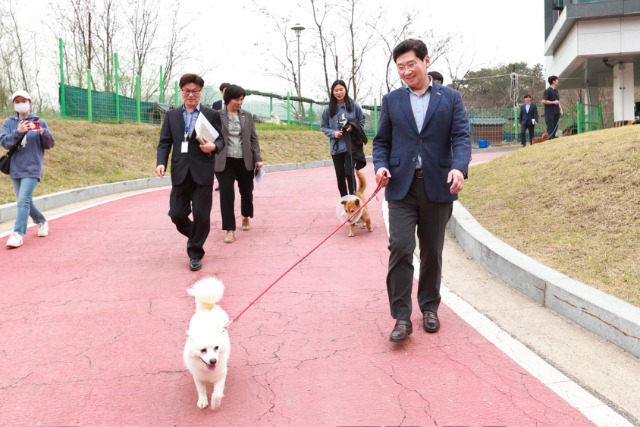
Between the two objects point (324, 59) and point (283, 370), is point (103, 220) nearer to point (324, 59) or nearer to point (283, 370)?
point (283, 370)

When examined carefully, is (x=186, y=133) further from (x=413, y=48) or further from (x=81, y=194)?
(x=81, y=194)

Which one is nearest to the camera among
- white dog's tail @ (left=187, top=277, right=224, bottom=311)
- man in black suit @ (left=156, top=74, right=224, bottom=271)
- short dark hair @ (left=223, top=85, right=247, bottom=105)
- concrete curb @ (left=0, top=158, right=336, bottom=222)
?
white dog's tail @ (left=187, top=277, right=224, bottom=311)

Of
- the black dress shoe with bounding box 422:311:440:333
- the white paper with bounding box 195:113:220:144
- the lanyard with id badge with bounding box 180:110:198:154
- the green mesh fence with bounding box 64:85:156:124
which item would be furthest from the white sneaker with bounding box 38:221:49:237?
the green mesh fence with bounding box 64:85:156:124

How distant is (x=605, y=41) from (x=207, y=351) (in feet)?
68.5

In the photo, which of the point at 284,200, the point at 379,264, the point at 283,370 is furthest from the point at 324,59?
the point at 283,370

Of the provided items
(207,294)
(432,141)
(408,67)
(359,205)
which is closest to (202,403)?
(207,294)

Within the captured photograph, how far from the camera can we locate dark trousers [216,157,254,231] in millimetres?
7797

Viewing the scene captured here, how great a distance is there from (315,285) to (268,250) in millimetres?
1691

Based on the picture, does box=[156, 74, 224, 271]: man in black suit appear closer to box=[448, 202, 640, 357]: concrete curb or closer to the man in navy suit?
the man in navy suit

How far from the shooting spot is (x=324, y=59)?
121ft

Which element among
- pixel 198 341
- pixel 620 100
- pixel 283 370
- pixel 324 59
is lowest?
pixel 283 370

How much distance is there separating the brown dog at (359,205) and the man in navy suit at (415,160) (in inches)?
129

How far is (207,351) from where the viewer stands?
316cm

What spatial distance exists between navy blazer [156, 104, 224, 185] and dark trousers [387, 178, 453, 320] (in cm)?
264
